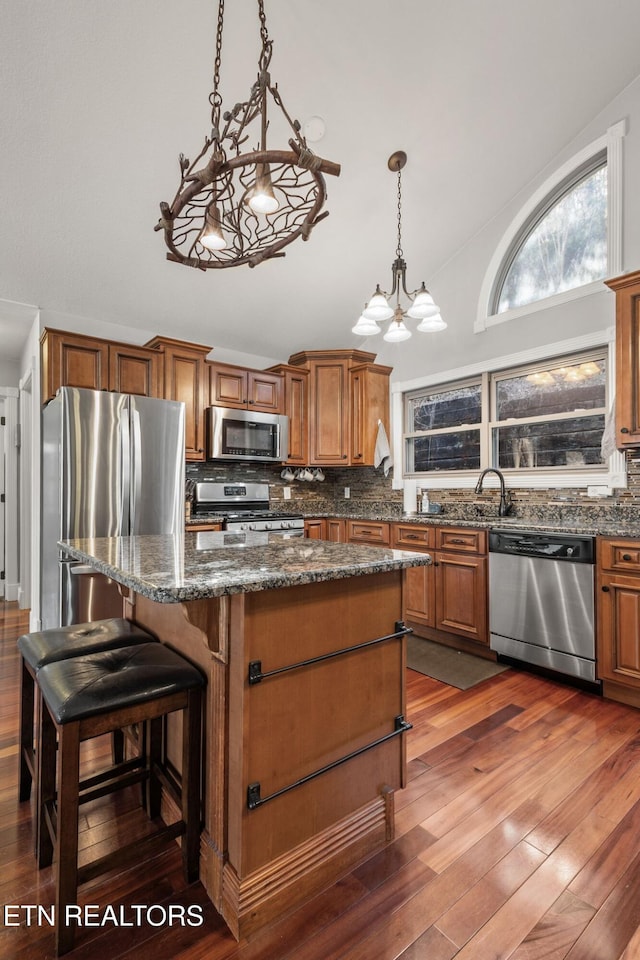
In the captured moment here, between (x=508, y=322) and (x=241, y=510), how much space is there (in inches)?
113

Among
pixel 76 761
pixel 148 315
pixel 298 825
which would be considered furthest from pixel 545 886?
pixel 148 315

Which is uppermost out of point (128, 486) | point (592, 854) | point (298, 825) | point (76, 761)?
point (128, 486)

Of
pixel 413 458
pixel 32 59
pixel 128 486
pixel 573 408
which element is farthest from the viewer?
pixel 413 458

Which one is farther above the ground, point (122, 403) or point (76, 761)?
point (122, 403)

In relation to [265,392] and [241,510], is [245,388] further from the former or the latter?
[241,510]

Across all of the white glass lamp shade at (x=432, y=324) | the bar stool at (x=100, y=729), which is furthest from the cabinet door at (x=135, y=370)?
the bar stool at (x=100, y=729)

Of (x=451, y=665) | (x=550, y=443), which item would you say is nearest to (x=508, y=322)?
(x=550, y=443)

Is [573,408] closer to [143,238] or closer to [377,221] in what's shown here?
[377,221]

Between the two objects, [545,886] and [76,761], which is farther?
[545,886]

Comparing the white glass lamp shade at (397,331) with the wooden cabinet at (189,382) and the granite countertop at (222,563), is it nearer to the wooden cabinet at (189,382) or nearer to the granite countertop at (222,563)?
the granite countertop at (222,563)

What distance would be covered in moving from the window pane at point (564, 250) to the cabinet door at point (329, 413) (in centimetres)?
163

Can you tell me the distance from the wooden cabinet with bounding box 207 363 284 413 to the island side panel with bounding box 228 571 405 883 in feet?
10.2

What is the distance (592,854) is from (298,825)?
3.17 feet

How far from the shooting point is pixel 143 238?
3.35 meters
